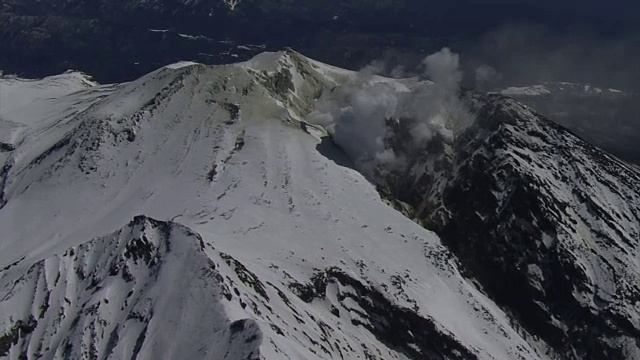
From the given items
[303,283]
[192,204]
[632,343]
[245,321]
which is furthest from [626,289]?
[245,321]

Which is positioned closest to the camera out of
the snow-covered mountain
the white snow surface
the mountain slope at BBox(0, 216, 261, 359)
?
the mountain slope at BBox(0, 216, 261, 359)

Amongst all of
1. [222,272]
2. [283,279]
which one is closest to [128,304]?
[222,272]

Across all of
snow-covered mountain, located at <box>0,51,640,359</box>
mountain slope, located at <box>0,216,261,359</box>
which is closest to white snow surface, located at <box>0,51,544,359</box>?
mountain slope, located at <box>0,216,261,359</box>

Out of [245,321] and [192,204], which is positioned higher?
[245,321]

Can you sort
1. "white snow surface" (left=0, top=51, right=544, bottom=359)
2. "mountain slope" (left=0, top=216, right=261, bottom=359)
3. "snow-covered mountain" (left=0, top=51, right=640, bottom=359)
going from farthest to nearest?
"snow-covered mountain" (left=0, top=51, right=640, bottom=359)
"white snow surface" (left=0, top=51, right=544, bottom=359)
"mountain slope" (left=0, top=216, right=261, bottom=359)

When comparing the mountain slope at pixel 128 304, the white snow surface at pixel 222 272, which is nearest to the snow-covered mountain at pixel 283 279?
the mountain slope at pixel 128 304

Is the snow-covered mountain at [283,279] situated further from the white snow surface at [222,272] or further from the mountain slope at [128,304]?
the white snow surface at [222,272]

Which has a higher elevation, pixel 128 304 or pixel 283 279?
pixel 128 304

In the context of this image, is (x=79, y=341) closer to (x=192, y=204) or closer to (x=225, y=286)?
(x=225, y=286)

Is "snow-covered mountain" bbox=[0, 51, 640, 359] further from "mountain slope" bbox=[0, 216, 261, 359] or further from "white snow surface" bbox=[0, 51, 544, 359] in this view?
"white snow surface" bbox=[0, 51, 544, 359]

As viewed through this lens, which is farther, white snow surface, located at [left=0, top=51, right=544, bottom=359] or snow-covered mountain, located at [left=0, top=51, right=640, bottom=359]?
snow-covered mountain, located at [left=0, top=51, right=640, bottom=359]

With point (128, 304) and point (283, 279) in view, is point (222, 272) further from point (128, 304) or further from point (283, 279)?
point (283, 279)
